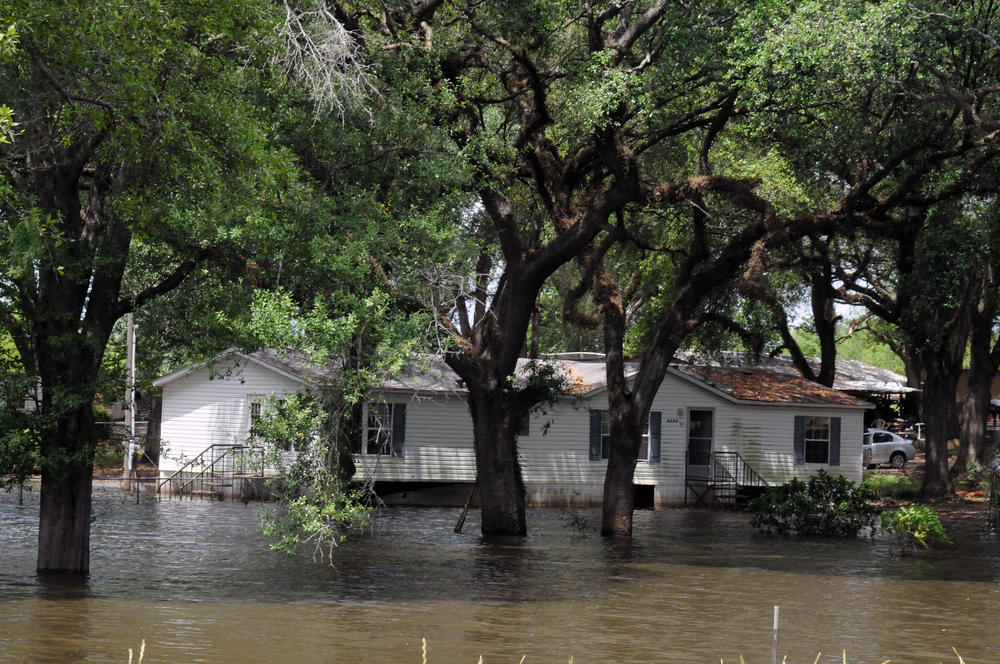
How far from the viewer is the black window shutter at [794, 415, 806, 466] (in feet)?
134

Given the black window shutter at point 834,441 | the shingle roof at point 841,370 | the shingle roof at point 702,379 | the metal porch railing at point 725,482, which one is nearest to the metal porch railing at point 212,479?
the shingle roof at point 702,379

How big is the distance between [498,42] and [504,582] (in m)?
10.2

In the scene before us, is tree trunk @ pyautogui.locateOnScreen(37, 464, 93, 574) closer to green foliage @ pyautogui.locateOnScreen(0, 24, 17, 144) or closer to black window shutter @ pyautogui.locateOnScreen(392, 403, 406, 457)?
green foliage @ pyautogui.locateOnScreen(0, 24, 17, 144)

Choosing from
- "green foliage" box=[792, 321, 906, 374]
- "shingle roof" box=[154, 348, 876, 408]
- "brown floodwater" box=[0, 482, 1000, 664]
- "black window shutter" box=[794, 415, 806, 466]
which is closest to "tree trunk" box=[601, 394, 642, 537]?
"brown floodwater" box=[0, 482, 1000, 664]

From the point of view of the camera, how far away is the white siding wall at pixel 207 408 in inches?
1462

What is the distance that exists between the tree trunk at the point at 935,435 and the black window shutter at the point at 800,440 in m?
4.17

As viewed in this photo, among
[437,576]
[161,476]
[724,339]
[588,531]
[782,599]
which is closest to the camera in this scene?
[782,599]

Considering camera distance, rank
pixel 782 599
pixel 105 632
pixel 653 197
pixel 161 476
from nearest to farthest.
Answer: pixel 105 632 < pixel 782 599 < pixel 653 197 < pixel 161 476

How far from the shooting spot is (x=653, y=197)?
81.1ft

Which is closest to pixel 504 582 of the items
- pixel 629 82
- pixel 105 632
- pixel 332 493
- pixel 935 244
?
pixel 332 493

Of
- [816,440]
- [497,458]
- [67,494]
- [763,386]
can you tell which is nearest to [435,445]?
[497,458]

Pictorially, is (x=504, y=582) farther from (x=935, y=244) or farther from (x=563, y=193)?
(x=935, y=244)

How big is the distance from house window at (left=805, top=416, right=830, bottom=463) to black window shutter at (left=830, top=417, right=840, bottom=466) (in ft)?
0.44

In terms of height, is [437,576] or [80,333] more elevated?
[80,333]
